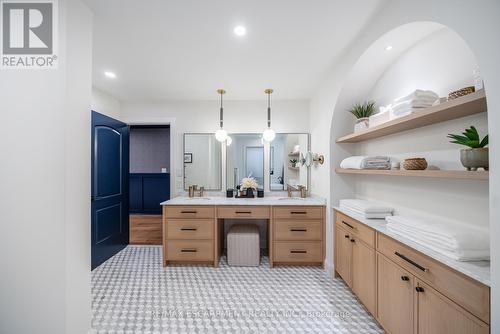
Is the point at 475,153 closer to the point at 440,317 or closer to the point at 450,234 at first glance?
the point at 450,234

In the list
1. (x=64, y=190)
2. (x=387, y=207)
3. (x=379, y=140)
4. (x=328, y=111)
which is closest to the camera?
(x=64, y=190)

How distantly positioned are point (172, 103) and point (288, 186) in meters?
2.41

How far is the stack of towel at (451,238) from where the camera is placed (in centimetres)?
93

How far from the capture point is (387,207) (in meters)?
1.74

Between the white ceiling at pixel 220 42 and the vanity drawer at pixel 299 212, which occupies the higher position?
the white ceiling at pixel 220 42

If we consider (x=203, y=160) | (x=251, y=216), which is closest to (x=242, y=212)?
(x=251, y=216)

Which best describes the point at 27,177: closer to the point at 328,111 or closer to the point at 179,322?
the point at 179,322

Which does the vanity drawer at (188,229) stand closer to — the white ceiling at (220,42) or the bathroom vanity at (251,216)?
the bathroom vanity at (251,216)

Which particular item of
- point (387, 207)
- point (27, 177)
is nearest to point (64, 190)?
point (27, 177)

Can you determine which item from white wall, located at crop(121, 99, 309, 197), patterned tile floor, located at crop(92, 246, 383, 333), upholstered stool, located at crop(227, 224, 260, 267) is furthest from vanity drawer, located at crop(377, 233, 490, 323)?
white wall, located at crop(121, 99, 309, 197)

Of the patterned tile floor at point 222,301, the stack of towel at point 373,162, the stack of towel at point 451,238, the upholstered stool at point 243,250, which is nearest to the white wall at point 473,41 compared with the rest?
the stack of towel at point 451,238

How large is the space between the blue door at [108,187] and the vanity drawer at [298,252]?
2.33 meters

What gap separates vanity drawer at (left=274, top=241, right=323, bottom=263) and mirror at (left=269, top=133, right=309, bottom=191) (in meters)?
1.00

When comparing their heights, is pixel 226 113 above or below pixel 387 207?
above
